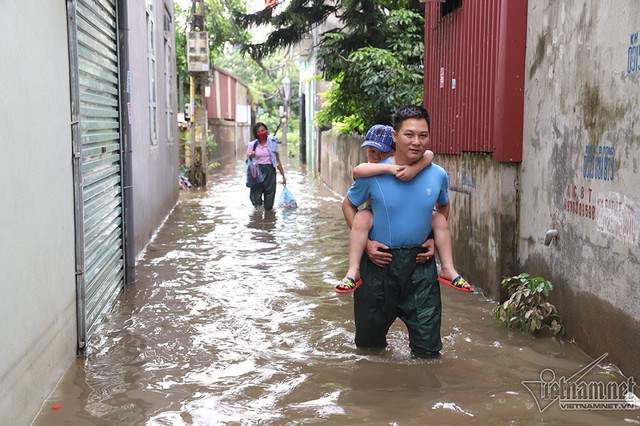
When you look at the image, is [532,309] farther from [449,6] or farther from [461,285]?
[449,6]

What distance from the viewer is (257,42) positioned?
1590 centimetres

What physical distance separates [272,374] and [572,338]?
91.0 inches

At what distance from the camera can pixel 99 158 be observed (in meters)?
6.52

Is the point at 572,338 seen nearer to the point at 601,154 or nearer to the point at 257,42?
the point at 601,154

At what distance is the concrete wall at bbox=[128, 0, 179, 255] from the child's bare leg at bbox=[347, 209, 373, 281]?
16.0 feet

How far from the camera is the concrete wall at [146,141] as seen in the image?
31.0ft

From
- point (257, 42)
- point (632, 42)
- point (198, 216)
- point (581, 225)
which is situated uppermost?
point (257, 42)

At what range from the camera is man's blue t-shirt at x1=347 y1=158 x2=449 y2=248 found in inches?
192

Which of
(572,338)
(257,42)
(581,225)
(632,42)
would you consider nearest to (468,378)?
(572,338)

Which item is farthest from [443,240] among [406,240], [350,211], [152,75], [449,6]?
[152,75]

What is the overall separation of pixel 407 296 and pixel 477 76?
11.4ft

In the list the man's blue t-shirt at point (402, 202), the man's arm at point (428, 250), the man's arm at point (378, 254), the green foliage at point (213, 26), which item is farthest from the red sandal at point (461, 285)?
the green foliage at point (213, 26)

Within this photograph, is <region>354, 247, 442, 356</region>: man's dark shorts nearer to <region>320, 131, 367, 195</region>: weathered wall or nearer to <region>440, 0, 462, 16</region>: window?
<region>440, 0, 462, 16</region>: window

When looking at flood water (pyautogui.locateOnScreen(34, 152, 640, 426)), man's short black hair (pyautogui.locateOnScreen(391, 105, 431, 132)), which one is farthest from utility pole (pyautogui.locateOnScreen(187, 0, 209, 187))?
man's short black hair (pyautogui.locateOnScreen(391, 105, 431, 132))
